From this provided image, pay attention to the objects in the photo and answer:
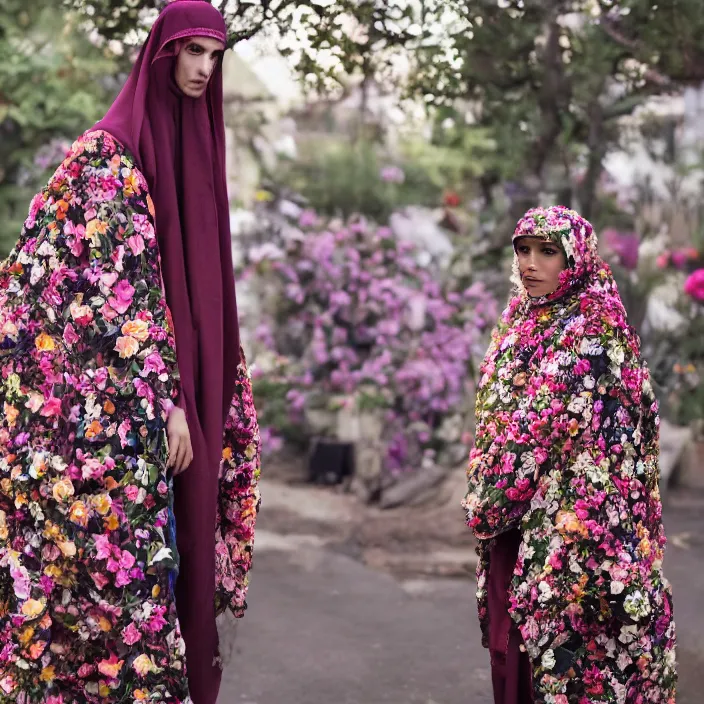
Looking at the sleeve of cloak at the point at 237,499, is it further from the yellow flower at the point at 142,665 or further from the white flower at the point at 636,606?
the white flower at the point at 636,606

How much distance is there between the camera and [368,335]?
6680mm

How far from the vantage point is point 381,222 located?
7047mm

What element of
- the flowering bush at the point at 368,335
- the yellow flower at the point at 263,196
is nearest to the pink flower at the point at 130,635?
the flowering bush at the point at 368,335

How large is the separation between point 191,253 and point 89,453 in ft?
1.75

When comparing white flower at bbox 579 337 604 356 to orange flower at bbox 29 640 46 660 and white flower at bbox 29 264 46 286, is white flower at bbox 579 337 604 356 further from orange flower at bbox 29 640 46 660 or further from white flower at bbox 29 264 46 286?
orange flower at bbox 29 640 46 660

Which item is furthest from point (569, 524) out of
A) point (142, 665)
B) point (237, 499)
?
point (142, 665)

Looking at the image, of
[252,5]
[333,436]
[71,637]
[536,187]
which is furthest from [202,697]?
[333,436]

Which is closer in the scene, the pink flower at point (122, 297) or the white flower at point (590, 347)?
the pink flower at point (122, 297)

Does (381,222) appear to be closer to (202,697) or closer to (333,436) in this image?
(333,436)

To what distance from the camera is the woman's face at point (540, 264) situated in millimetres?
2928

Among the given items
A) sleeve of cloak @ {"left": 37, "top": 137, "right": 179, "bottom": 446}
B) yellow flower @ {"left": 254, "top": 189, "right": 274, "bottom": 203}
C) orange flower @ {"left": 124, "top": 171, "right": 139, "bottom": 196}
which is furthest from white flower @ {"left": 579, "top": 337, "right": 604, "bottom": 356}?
yellow flower @ {"left": 254, "top": 189, "right": 274, "bottom": 203}

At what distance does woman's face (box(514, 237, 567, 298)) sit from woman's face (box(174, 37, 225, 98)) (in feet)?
3.26

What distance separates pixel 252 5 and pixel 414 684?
239cm

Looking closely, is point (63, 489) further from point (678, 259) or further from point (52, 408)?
point (678, 259)
